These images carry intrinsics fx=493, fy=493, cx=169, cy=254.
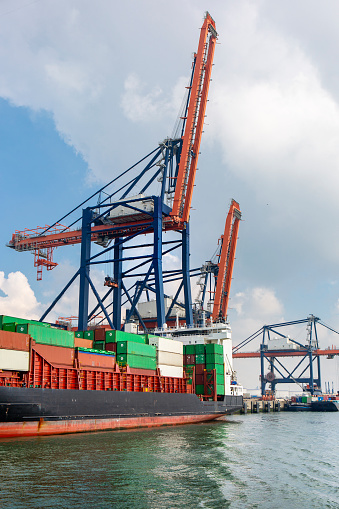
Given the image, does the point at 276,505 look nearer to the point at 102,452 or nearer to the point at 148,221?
the point at 102,452

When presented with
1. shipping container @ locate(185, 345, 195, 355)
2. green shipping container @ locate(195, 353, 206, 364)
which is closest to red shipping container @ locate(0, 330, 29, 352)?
shipping container @ locate(185, 345, 195, 355)

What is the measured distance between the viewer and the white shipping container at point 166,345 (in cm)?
3900

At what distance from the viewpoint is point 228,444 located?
2570 centimetres

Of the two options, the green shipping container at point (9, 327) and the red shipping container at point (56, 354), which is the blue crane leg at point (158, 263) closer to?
the red shipping container at point (56, 354)

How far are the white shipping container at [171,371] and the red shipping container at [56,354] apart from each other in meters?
10.4

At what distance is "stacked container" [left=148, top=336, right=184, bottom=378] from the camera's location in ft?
127

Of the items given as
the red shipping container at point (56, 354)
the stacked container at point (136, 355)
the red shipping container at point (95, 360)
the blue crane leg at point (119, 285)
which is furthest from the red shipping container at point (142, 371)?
the blue crane leg at point (119, 285)

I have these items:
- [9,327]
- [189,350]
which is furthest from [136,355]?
[9,327]

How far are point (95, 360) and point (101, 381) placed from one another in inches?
54.4

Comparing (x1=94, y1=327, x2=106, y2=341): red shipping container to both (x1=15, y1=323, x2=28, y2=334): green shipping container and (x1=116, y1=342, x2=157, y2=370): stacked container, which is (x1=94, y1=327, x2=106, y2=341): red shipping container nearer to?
(x1=116, y1=342, x2=157, y2=370): stacked container

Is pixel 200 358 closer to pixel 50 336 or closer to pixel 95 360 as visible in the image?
pixel 95 360

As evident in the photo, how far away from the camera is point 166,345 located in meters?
40.0

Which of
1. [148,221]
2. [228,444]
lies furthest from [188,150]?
[228,444]

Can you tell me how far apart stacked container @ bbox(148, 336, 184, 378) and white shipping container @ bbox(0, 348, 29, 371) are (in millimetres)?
14411
